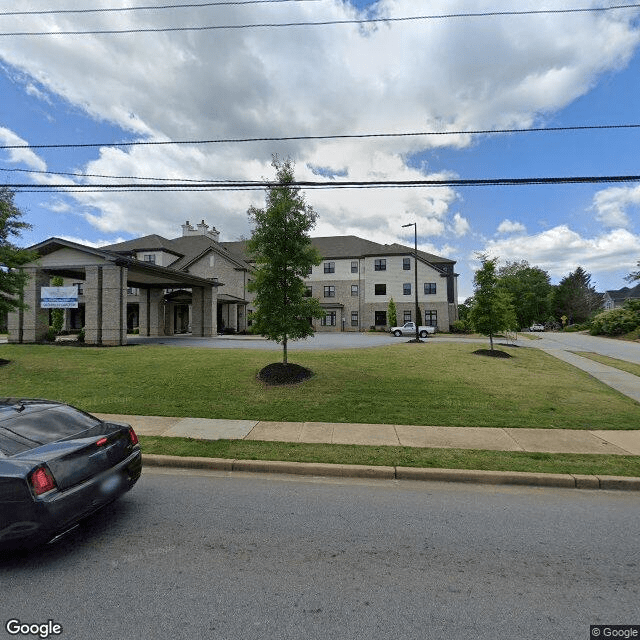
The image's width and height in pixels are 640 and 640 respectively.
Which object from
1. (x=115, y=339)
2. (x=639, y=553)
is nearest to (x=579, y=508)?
(x=639, y=553)

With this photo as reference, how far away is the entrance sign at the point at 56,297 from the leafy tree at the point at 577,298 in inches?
3398

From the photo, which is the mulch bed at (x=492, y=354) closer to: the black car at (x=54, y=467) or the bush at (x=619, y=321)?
the black car at (x=54, y=467)

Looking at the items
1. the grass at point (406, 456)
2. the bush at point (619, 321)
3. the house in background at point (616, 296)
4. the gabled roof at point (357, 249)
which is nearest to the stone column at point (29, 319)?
the grass at point (406, 456)

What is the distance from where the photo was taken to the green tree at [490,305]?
17625 mm

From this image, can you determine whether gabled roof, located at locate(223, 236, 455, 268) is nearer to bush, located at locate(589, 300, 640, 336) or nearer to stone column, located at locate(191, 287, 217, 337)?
stone column, located at locate(191, 287, 217, 337)

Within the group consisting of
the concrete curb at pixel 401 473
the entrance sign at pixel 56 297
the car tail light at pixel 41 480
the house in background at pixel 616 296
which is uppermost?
the house in background at pixel 616 296

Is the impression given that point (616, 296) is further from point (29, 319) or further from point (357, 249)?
point (29, 319)

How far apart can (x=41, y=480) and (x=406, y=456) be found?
185 inches

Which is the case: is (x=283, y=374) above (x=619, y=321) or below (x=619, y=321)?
below

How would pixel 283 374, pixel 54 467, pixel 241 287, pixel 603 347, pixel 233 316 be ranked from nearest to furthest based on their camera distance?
pixel 54 467
pixel 283 374
pixel 603 347
pixel 233 316
pixel 241 287

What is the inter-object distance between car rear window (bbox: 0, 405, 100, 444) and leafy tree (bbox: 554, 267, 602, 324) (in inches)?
3525

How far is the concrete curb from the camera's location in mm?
5109

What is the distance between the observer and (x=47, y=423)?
3.97 m

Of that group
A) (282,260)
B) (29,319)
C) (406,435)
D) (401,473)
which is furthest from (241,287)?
(401,473)
